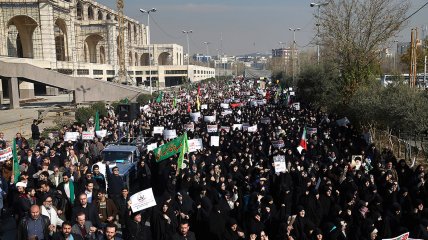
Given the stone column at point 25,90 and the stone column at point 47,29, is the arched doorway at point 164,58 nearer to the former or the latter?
the stone column at point 47,29

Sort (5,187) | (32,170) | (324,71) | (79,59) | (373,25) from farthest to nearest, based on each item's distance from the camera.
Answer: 1. (79,59)
2. (324,71)
3. (373,25)
4. (32,170)
5. (5,187)

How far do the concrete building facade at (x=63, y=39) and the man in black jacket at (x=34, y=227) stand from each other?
43.2 meters

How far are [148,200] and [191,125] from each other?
39.5 ft

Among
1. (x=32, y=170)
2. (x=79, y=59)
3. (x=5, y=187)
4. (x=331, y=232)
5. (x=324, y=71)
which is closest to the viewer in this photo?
(x=331, y=232)

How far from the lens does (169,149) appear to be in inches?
514

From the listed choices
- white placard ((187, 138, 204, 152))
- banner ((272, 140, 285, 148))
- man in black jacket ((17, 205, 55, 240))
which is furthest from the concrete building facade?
man in black jacket ((17, 205, 55, 240))

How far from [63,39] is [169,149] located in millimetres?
57805

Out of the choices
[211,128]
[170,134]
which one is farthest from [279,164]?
[211,128]

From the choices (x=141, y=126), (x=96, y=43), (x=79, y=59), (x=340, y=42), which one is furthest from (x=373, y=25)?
(x=96, y=43)

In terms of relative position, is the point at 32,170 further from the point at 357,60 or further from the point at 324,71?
the point at 324,71

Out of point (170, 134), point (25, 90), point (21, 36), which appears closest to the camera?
point (170, 134)

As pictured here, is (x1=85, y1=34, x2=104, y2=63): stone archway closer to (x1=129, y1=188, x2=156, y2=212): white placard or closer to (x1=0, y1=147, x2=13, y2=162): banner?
(x1=0, y1=147, x2=13, y2=162): banner

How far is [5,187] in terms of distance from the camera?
34.2 feet

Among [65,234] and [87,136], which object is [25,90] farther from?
[65,234]
